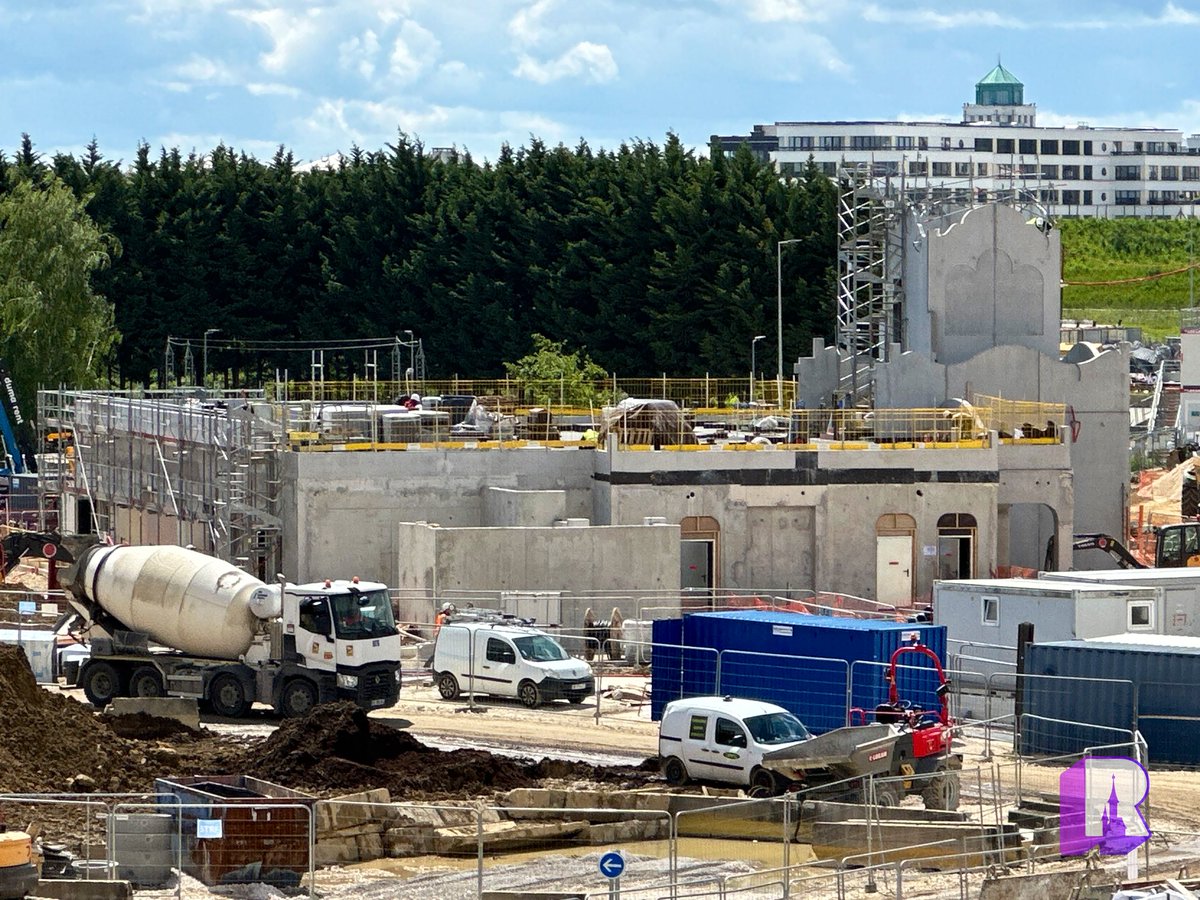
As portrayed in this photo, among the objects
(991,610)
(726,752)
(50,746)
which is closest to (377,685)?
(50,746)

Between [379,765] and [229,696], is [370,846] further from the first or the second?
[229,696]

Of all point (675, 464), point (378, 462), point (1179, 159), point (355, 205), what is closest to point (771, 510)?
point (675, 464)

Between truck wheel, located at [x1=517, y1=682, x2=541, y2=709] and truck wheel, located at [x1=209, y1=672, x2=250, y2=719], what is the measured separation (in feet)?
17.4

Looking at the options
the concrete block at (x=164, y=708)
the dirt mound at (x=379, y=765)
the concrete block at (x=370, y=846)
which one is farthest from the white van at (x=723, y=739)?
the concrete block at (x=164, y=708)

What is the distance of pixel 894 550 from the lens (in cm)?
5703

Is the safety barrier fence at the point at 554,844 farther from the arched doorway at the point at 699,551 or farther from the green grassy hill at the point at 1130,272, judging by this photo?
the green grassy hill at the point at 1130,272

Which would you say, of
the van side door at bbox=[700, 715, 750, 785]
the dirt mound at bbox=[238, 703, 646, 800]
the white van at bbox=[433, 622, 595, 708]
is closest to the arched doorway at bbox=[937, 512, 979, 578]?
the white van at bbox=[433, 622, 595, 708]

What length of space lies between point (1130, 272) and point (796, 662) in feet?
389

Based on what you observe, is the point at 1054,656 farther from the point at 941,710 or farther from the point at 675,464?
the point at 675,464

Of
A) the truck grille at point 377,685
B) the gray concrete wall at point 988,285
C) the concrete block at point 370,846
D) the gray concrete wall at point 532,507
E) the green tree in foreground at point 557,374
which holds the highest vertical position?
the gray concrete wall at point 988,285

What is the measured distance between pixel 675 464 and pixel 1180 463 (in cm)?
4146

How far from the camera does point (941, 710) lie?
37.2 metres

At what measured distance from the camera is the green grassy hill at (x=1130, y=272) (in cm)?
14688

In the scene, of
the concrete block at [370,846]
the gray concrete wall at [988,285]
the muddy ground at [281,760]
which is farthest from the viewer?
the gray concrete wall at [988,285]
